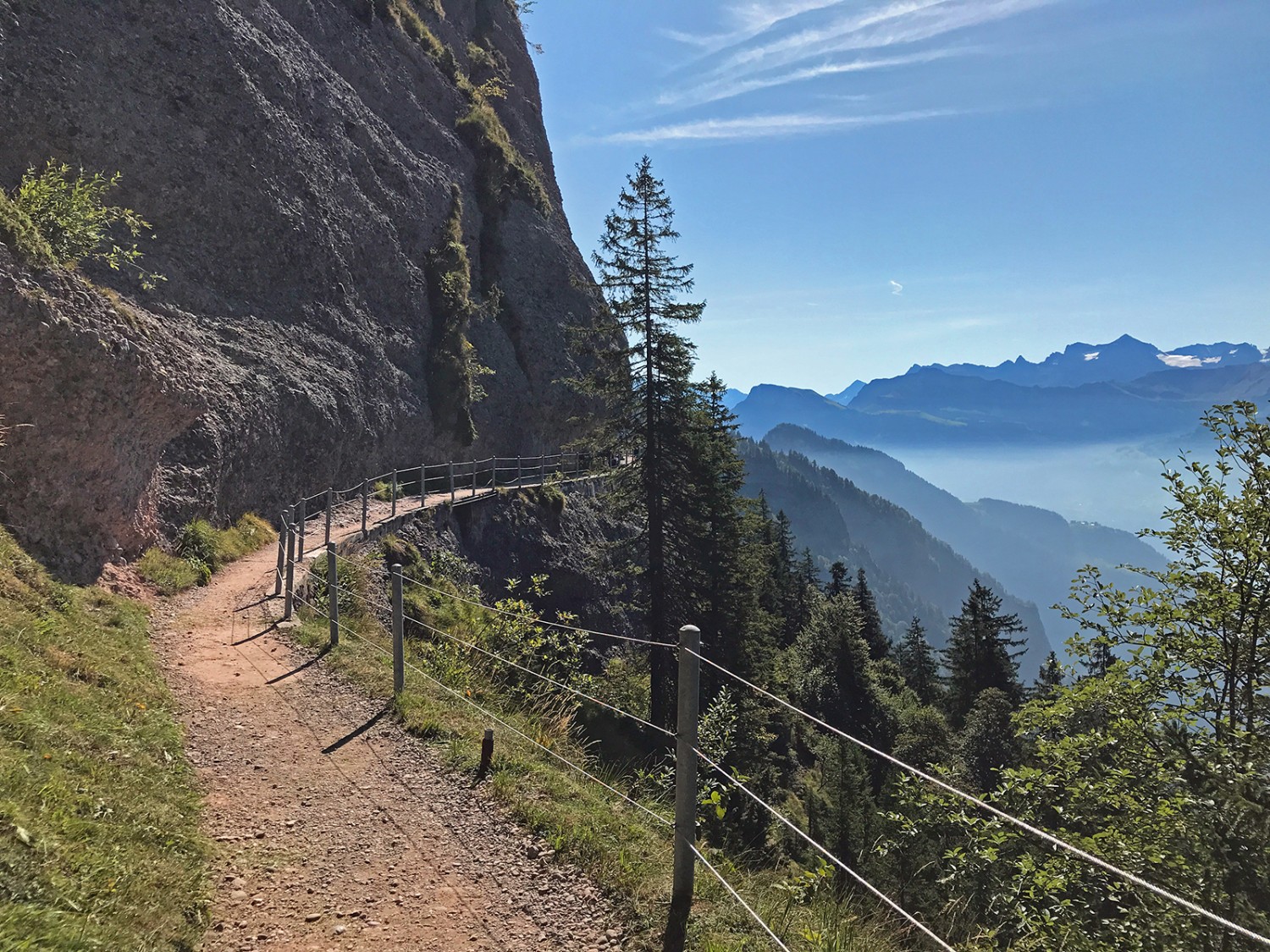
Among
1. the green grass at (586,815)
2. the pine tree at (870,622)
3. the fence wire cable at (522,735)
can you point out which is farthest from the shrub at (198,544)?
the pine tree at (870,622)

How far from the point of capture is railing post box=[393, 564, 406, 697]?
26.3 ft

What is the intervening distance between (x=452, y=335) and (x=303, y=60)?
1233cm

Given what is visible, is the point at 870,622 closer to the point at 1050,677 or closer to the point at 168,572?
the point at 1050,677

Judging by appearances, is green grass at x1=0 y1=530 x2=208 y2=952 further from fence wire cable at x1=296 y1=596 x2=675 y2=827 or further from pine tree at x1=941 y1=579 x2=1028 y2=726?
pine tree at x1=941 y1=579 x2=1028 y2=726

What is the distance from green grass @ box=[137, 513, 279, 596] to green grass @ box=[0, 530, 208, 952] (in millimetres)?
4632

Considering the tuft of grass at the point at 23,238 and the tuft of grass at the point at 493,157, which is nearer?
the tuft of grass at the point at 23,238

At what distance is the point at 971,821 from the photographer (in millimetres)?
7871

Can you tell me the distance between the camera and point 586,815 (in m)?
5.98

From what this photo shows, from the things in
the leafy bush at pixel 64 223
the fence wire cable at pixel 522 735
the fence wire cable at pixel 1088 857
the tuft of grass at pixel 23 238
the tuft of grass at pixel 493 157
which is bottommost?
the fence wire cable at pixel 522 735

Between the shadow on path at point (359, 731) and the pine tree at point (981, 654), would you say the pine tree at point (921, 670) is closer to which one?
the pine tree at point (981, 654)

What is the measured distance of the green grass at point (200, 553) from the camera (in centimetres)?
1234

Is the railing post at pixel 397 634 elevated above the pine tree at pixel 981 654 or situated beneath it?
elevated above

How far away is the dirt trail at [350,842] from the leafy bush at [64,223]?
8047 mm

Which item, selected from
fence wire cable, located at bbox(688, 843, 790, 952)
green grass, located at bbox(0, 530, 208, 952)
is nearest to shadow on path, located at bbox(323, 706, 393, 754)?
green grass, located at bbox(0, 530, 208, 952)
